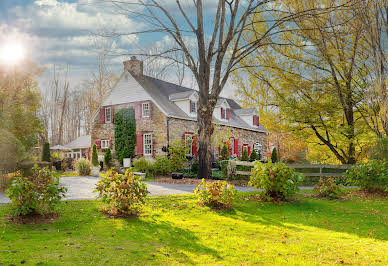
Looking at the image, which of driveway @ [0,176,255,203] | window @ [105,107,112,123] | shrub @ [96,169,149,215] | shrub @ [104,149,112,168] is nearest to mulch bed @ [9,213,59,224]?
shrub @ [96,169,149,215]

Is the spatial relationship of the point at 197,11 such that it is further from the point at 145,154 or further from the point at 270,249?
the point at 270,249

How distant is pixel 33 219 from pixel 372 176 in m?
10.5

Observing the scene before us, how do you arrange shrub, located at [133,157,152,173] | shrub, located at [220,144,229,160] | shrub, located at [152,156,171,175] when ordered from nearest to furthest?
1. shrub, located at [152,156,171,175]
2. shrub, located at [133,157,152,173]
3. shrub, located at [220,144,229,160]

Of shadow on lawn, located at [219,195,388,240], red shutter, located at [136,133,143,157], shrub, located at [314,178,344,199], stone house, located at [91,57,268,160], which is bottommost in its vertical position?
shadow on lawn, located at [219,195,388,240]

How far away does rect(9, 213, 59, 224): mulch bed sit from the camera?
6.48m

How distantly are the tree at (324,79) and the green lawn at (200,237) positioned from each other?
835cm

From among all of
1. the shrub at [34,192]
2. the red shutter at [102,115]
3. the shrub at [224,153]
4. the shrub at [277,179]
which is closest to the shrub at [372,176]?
the shrub at [277,179]

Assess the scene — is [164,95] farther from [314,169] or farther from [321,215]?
[321,215]

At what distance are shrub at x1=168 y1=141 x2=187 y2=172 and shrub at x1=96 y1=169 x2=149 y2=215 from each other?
1208 cm

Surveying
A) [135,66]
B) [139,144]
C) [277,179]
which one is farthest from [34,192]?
[135,66]

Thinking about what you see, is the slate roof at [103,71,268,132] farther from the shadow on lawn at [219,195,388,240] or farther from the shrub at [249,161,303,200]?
the shadow on lawn at [219,195,388,240]

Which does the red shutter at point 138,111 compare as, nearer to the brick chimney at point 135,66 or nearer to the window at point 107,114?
the brick chimney at point 135,66

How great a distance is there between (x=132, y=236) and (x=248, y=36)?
16.2 metres

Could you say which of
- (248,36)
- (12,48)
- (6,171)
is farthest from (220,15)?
(12,48)
